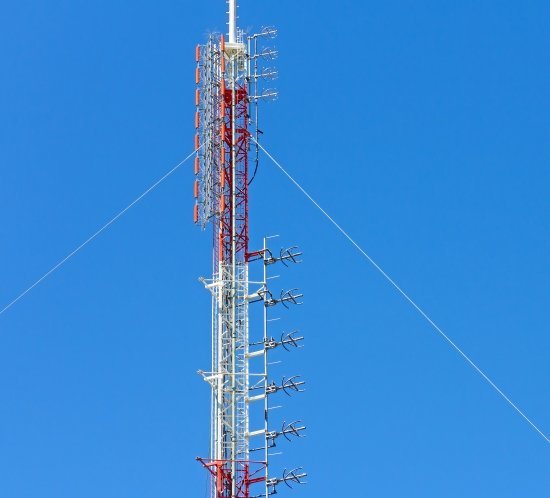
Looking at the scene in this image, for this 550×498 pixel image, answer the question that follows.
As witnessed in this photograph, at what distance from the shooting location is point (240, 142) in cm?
10719

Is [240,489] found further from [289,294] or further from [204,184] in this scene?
[204,184]

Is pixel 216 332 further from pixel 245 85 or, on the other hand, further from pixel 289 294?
pixel 245 85

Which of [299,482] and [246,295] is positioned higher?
[246,295]

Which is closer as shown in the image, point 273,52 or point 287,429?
point 287,429

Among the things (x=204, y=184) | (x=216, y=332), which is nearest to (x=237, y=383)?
(x=216, y=332)

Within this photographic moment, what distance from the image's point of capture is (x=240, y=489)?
332 feet

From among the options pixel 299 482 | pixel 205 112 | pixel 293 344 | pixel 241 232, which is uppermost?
pixel 205 112

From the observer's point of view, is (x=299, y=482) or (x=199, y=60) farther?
(x=199, y=60)

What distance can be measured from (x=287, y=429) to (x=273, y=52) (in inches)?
823

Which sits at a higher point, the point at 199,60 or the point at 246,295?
the point at 199,60

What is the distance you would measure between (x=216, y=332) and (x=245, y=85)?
13486 millimetres

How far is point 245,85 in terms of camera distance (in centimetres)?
10806

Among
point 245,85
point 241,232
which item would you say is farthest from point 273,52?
point 241,232

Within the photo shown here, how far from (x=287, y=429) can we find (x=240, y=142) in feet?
52.7
